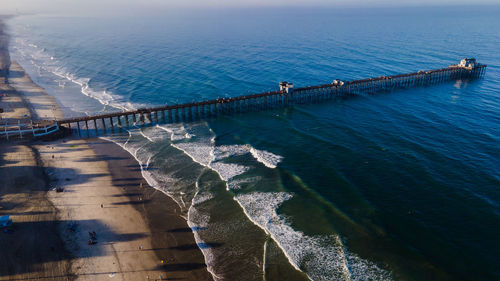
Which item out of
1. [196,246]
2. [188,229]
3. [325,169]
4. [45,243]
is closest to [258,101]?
[325,169]

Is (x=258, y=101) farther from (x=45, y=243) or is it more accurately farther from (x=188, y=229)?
(x=45, y=243)

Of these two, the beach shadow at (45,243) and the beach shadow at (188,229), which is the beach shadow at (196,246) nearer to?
the beach shadow at (188,229)

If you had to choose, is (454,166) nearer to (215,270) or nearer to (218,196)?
(218,196)

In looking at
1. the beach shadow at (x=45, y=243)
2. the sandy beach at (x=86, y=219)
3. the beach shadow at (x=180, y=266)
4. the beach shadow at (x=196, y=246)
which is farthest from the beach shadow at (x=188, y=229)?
the beach shadow at (x=180, y=266)

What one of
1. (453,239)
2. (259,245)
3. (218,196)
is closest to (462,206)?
(453,239)

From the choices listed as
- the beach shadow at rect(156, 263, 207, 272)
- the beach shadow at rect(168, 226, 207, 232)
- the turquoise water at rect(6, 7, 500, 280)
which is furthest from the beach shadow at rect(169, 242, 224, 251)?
the beach shadow at rect(168, 226, 207, 232)
